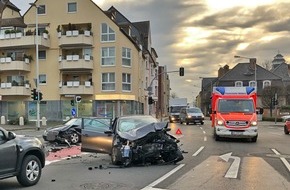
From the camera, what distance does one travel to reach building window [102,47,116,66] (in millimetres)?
47938

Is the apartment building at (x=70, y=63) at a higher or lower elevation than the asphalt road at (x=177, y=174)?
higher

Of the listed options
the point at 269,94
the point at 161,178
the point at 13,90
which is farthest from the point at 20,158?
the point at 269,94

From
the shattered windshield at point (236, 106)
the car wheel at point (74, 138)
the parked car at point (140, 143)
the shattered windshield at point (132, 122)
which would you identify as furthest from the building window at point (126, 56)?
the parked car at point (140, 143)

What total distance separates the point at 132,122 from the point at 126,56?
117ft

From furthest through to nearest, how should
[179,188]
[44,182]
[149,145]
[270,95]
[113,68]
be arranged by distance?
[270,95]
[113,68]
[149,145]
[44,182]
[179,188]

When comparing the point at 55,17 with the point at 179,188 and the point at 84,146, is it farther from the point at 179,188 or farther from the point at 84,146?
the point at 179,188

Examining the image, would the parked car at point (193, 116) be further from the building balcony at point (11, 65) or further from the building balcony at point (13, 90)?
the building balcony at point (11, 65)

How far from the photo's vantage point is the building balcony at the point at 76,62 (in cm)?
4706

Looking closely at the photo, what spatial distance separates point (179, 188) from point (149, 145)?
11.2ft

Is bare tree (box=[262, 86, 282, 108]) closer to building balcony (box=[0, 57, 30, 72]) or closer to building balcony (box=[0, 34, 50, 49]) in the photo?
building balcony (box=[0, 34, 50, 49])

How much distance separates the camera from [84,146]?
1400 cm

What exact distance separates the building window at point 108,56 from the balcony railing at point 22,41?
7065mm

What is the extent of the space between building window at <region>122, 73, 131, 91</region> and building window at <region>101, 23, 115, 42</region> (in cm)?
457

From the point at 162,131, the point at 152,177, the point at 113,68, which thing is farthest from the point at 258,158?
the point at 113,68
